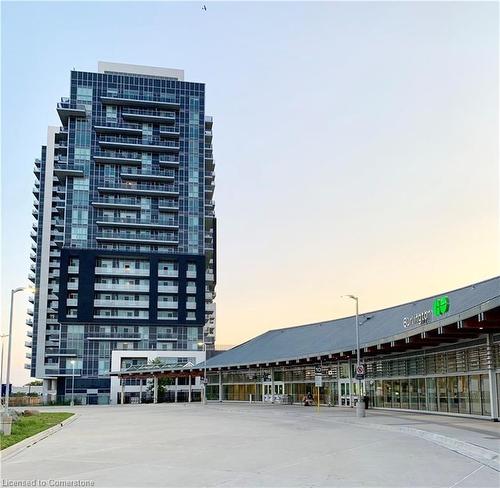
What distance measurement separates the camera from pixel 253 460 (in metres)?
18.4

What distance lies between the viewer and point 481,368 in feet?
112

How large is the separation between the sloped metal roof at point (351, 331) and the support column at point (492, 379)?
2350 mm

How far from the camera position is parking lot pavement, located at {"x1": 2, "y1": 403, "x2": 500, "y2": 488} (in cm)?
1483

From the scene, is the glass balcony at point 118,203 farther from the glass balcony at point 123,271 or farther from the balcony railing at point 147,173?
A: the glass balcony at point 123,271

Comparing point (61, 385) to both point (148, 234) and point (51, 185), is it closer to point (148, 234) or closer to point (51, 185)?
point (148, 234)

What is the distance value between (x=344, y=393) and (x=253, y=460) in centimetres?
3909

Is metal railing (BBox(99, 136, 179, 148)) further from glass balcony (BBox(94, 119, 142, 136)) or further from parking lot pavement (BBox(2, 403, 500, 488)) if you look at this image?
parking lot pavement (BBox(2, 403, 500, 488))

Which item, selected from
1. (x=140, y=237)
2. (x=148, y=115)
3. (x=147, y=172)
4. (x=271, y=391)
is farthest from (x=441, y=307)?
(x=148, y=115)

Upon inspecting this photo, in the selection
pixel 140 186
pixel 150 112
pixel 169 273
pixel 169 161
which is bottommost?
pixel 169 273

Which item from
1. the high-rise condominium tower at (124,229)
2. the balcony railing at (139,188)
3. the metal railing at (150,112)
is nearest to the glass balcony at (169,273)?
the high-rise condominium tower at (124,229)

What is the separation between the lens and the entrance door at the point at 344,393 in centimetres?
5505

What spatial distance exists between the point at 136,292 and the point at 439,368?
92.5 m

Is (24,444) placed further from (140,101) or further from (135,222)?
(140,101)

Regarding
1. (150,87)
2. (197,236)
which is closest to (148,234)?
(197,236)
